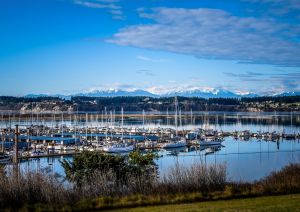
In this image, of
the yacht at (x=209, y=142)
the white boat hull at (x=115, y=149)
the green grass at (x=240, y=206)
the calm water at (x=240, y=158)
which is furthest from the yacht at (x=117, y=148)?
the green grass at (x=240, y=206)

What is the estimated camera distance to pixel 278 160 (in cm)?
5222

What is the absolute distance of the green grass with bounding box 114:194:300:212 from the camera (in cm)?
1221

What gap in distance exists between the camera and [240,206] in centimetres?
1272

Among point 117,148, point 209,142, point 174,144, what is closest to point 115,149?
point 117,148

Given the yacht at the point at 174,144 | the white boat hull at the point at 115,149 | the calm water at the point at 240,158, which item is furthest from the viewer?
the yacht at the point at 174,144

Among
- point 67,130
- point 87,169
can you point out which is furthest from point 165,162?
point 67,130

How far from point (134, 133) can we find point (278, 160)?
1567 inches

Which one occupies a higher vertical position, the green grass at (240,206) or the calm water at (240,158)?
Result: the green grass at (240,206)

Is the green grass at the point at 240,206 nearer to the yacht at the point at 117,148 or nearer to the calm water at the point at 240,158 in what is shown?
the calm water at the point at 240,158

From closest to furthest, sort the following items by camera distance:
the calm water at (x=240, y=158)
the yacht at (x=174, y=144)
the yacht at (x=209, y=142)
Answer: the calm water at (x=240, y=158) < the yacht at (x=174, y=144) < the yacht at (x=209, y=142)

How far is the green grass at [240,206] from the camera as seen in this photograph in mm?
12207

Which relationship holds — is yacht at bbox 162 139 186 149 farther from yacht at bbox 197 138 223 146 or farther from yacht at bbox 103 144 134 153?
yacht at bbox 103 144 134 153

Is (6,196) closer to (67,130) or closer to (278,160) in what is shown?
(278,160)

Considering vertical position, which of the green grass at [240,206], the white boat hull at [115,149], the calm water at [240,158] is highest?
the green grass at [240,206]
